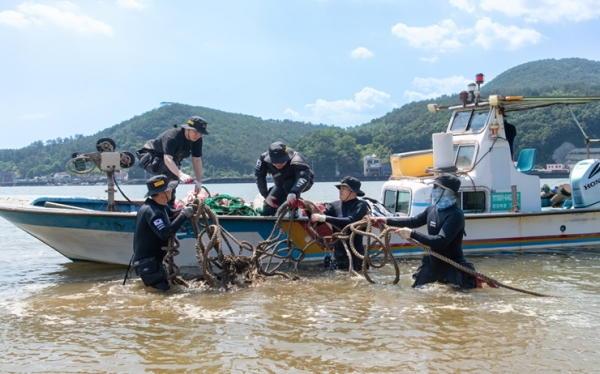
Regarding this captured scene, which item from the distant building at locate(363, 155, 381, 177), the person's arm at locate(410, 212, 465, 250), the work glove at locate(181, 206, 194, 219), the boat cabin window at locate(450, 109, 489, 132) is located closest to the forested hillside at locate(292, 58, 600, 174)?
the distant building at locate(363, 155, 381, 177)

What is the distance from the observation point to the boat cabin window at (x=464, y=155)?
1033cm

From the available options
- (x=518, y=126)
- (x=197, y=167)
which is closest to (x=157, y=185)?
(x=197, y=167)

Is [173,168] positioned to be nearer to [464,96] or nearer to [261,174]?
[261,174]

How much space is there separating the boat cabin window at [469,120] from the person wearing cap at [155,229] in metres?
6.31

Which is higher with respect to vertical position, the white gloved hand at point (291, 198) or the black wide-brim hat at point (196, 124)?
the black wide-brim hat at point (196, 124)

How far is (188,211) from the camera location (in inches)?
262

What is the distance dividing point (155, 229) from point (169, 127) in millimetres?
92404

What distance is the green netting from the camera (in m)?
8.62

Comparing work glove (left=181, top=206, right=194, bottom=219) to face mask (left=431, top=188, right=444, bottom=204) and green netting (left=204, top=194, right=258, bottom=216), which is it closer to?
green netting (left=204, top=194, right=258, bottom=216)

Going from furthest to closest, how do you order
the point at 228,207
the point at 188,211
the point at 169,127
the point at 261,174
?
the point at 169,127 < the point at 261,174 < the point at 228,207 < the point at 188,211

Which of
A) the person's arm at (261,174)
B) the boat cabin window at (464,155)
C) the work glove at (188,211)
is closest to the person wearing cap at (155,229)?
the work glove at (188,211)

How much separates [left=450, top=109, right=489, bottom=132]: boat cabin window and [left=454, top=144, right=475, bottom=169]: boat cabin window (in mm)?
421

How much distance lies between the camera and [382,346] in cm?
504

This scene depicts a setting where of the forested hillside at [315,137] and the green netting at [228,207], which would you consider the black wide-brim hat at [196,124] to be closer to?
the green netting at [228,207]
